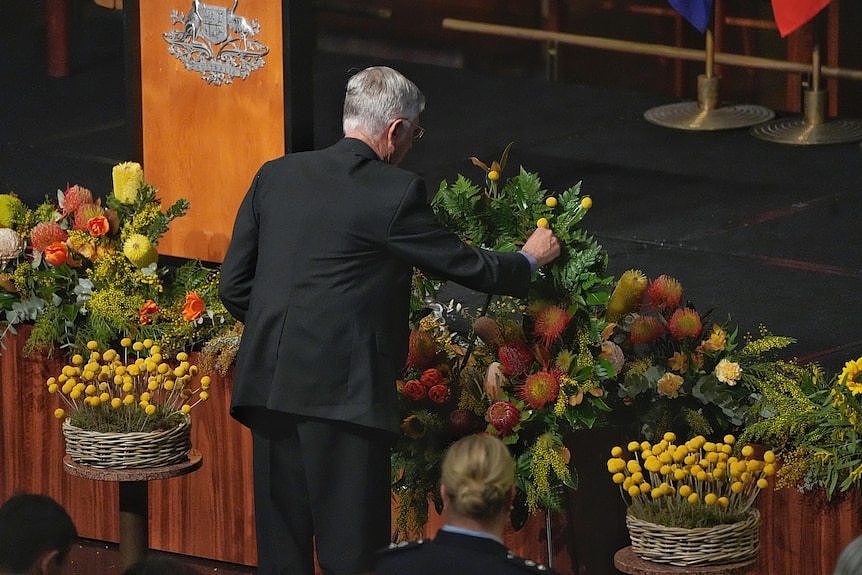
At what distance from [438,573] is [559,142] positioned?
21.7 ft

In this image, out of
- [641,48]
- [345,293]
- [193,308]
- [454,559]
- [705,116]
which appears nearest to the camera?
[454,559]

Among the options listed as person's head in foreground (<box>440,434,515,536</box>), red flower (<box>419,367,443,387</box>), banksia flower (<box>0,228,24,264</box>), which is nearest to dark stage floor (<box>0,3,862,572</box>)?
red flower (<box>419,367,443,387</box>)

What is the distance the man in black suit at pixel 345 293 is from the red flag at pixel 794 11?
5005 millimetres

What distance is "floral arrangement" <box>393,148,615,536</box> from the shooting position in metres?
4.84

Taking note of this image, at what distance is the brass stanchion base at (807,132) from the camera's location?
32.3ft

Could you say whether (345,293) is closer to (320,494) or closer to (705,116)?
(320,494)

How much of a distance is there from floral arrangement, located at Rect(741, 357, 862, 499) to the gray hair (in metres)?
1.21

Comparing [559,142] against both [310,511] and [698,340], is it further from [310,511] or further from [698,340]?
[310,511]

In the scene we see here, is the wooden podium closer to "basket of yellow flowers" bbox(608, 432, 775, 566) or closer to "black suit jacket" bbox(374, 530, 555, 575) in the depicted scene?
"basket of yellow flowers" bbox(608, 432, 775, 566)

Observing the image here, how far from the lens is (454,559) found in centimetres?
343

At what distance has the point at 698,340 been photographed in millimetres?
5066

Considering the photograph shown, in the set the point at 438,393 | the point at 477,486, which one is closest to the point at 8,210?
the point at 438,393

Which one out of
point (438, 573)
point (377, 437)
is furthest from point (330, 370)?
point (438, 573)

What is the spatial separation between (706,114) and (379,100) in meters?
6.31
